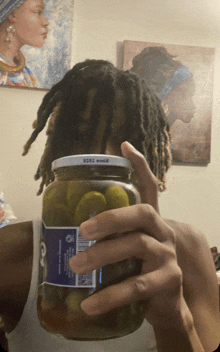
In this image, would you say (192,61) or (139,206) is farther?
(192,61)

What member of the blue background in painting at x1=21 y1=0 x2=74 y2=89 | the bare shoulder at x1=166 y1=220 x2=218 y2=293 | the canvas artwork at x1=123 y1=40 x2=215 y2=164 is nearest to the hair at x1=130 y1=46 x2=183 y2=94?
the canvas artwork at x1=123 y1=40 x2=215 y2=164

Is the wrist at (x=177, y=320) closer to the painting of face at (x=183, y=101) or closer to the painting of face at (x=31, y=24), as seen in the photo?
the painting of face at (x=183, y=101)

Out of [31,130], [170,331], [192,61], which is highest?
[192,61]

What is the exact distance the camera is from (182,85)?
0.46 meters

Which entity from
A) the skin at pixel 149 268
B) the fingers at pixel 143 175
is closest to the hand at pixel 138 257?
the skin at pixel 149 268

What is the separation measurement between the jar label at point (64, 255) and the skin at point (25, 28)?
35 centimetres

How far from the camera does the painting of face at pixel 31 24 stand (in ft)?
1.46

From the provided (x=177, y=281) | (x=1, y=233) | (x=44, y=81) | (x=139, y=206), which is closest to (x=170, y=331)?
(x=177, y=281)

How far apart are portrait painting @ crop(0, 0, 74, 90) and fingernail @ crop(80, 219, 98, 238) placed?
310 mm

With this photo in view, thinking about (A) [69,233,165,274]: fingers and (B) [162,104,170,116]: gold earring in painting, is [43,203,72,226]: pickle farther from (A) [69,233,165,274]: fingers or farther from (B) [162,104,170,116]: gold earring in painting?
(B) [162,104,170,116]: gold earring in painting

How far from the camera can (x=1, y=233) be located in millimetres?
429

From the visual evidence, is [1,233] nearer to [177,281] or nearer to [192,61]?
[177,281]

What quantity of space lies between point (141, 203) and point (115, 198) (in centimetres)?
10

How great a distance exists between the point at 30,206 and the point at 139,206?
0.25m
